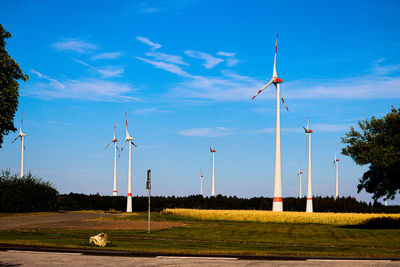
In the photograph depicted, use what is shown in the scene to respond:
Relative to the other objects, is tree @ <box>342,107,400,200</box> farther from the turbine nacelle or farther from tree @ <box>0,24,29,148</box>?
tree @ <box>0,24,29,148</box>

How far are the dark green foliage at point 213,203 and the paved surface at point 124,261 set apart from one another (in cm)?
5596

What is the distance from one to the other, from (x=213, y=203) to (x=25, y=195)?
31.8 meters

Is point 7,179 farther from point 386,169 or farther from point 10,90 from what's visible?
point 386,169

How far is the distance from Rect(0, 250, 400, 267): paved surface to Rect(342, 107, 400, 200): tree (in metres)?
26.8

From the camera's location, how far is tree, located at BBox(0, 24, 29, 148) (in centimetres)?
3684

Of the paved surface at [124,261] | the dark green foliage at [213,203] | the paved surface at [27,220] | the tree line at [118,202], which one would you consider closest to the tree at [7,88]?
the paved surface at [27,220]

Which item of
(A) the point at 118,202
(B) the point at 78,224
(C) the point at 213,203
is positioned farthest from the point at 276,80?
(A) the point at 118,202

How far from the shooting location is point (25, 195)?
67938mm

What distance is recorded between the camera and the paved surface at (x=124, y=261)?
48.2 ft

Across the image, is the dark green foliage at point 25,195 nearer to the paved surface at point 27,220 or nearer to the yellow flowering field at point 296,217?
the paved surface at point 27,220

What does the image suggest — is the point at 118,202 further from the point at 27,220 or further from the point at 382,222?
the point at 382,222

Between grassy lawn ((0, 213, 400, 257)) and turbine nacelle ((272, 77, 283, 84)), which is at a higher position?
turbine nacelle ((272, 77, 283, 84))

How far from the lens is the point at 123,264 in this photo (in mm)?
14641

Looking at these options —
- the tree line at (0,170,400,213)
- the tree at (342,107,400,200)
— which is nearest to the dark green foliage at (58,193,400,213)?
the tree line at (0,170,400,213)
